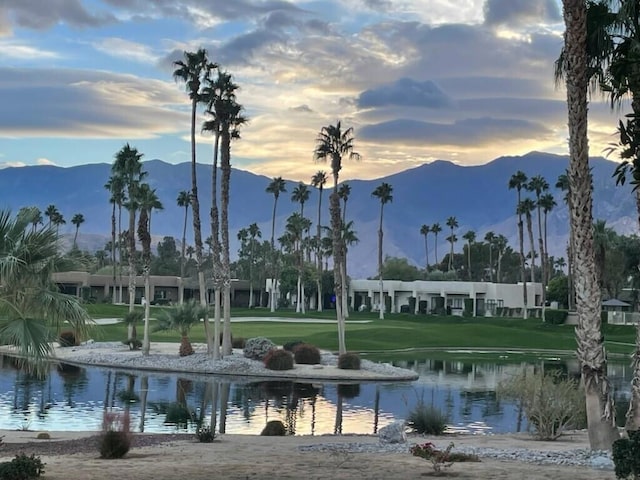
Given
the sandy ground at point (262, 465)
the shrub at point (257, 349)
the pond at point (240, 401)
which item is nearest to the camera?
the sandy ground at point (262, 465)

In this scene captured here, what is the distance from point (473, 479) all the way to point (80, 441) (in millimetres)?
11020

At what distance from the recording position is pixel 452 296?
125m

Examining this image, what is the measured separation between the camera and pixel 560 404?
80.7ft

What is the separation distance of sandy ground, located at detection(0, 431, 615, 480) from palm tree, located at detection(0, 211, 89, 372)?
2504 millimetres

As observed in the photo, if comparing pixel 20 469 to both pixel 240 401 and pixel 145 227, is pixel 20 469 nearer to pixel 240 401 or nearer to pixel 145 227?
pixel 240 401

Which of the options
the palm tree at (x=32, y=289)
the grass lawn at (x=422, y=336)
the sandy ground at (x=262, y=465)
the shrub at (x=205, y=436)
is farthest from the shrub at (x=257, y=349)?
the palm tree at (x=32, y=289)

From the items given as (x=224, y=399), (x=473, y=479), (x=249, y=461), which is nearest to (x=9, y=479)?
(x=249, y=461)

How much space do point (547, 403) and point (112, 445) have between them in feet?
40.8

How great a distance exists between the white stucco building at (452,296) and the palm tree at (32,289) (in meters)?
102

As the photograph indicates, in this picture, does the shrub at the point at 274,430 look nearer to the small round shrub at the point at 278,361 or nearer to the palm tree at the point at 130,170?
the small round shrub at the point at 278,361

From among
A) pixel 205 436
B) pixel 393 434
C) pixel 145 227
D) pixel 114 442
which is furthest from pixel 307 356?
pixel 114 442

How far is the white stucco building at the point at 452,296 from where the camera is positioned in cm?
12092

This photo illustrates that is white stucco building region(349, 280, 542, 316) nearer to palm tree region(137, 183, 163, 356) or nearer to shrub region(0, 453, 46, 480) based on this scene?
palm tree region(137, 183, 163, 356)

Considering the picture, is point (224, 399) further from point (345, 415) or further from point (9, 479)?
point (9, 479)
